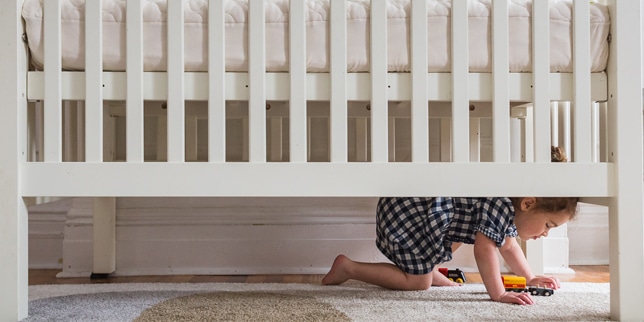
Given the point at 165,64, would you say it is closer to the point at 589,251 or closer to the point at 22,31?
the point at 22,31

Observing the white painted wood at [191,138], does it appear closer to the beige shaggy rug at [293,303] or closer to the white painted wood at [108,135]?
the white painted wood at [108,135]

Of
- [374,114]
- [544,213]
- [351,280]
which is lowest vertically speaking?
[351,280]

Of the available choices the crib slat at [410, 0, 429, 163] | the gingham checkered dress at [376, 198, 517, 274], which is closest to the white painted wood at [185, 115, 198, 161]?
the gingham checkered dress at [376, 198, 517, 274]

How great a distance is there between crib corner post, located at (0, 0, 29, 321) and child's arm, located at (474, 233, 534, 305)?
2.87 ft

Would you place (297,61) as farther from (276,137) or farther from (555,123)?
(555,123)

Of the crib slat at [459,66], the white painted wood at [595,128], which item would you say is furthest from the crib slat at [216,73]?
the white painted wood at [595,128]

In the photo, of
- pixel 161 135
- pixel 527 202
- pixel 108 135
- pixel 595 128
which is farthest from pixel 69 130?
pixel 595 128

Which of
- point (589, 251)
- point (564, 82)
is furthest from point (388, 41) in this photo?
point (589, 251)

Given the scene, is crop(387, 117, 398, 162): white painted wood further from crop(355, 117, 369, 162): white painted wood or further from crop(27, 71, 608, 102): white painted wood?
crop(27, 71, 608, 102): white painted wood

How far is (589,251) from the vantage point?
1.88 m

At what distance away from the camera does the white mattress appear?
1.13m

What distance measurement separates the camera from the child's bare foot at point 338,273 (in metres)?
1.49

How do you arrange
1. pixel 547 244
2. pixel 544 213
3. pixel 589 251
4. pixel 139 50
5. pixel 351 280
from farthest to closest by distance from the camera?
1. pixel 589 251
2. pixel 547 244
3. pixel 351 280
4. pixel 544 213
5. pixel 139 50

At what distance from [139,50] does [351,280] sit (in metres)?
0.80
